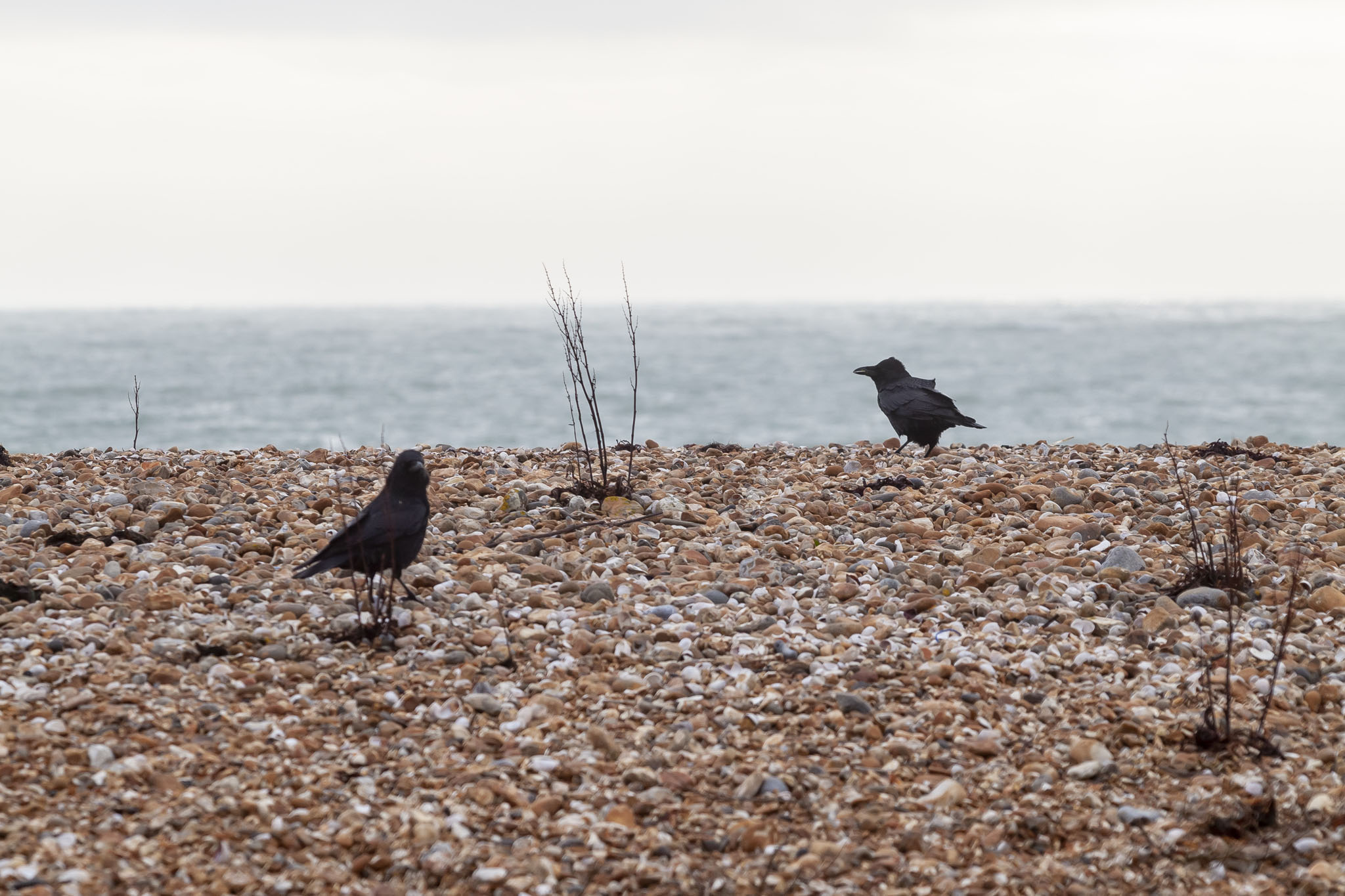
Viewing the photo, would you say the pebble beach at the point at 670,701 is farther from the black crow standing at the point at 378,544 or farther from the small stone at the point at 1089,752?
the black crow standing at the point at 378,544

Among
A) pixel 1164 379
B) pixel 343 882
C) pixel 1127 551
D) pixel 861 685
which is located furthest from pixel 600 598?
pixel 1164 379

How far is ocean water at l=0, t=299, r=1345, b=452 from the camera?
2077cm

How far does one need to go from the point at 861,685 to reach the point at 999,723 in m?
0.45

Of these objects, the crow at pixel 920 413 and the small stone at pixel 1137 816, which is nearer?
the small stone at pixel 1137 816

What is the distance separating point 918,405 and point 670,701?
3968 millimetres

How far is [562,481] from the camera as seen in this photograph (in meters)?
6.13

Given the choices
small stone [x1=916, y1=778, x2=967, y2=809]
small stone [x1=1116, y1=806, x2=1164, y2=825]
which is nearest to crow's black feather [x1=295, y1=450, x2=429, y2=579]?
small stone [x1=916, y1=778, x2=967, y2=809]

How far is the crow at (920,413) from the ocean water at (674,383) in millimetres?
4032

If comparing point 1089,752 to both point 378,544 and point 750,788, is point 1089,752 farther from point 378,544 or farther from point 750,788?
point 378,544

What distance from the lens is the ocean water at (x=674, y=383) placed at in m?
20.8

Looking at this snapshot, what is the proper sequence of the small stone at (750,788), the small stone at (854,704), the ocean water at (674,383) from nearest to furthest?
the small stone at (750,788), the small stone at (854,704), the ocean water at (674,383)

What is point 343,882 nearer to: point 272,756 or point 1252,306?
point 272,756

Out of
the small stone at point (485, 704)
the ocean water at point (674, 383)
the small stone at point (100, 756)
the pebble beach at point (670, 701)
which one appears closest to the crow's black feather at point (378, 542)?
the pebble beach at point (670, 701)

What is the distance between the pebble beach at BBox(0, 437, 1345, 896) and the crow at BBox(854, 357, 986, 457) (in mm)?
1359
